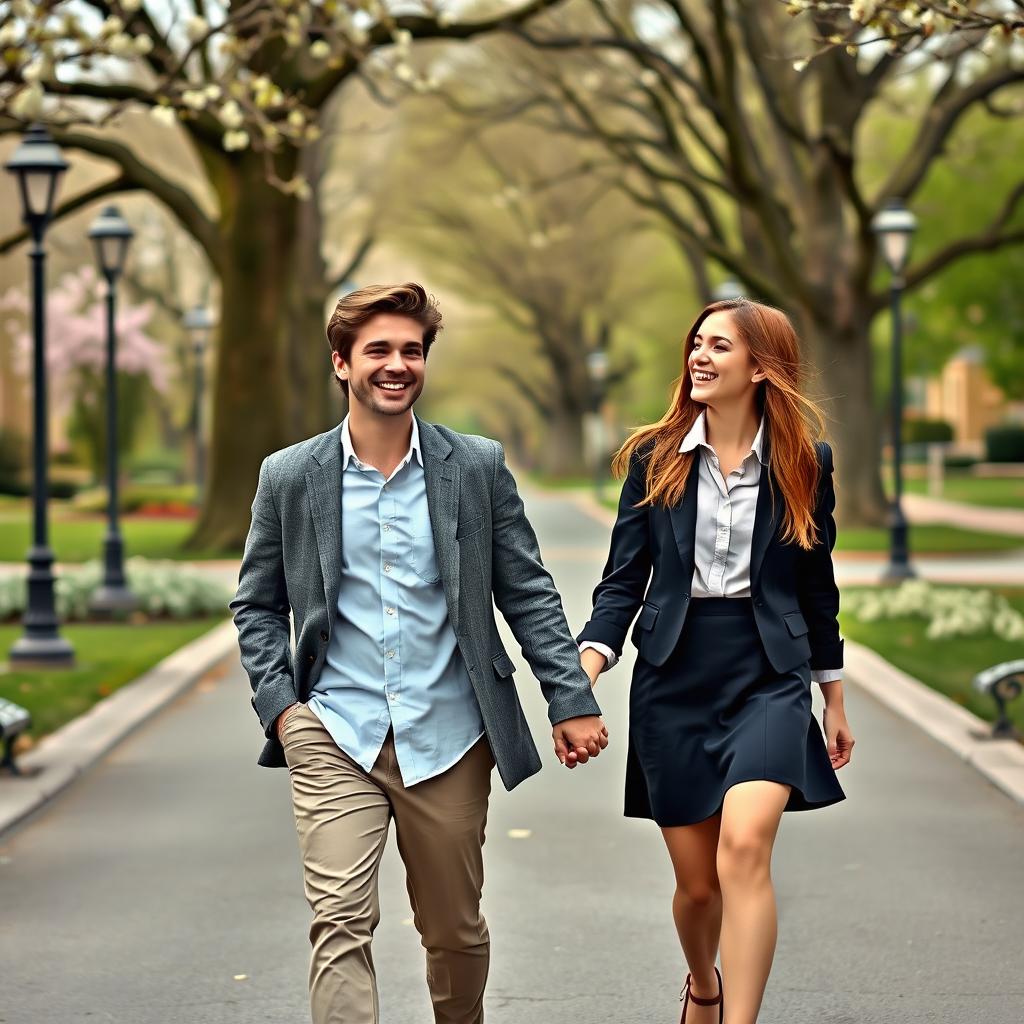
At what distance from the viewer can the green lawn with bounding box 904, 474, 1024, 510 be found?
4066 centimetres

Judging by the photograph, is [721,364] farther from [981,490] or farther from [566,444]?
[566,444]

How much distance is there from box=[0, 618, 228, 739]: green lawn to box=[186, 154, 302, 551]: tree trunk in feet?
28.2

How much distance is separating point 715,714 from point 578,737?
14.9 inches

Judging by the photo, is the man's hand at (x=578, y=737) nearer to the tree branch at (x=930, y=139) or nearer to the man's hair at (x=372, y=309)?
the man's hair at (x=372, y=309)

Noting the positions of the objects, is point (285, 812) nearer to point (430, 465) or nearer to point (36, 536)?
point (430, 465)


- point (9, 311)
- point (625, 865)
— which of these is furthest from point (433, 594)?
point (9, 311)

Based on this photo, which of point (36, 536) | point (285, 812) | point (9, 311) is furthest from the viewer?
point (9, 311)

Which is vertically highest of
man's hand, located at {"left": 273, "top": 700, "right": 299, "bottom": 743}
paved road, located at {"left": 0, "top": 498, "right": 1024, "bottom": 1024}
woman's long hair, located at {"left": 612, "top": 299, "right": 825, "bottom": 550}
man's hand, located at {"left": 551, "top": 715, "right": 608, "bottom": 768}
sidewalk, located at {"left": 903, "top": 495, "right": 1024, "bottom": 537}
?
woman's long hair, located at {"left": 612, "top": 299, "right": 825, "bottom": 550}

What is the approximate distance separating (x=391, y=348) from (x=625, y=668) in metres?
9.70

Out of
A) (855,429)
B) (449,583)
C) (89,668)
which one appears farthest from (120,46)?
(855,429)

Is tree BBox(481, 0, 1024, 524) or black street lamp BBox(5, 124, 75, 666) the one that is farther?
tree BBox(481, 0, 1024, 524)

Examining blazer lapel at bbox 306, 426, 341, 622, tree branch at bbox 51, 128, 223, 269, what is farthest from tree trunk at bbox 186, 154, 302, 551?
blazer lapel at bbox 306, 426, 341, 622

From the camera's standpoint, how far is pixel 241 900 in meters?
6.48

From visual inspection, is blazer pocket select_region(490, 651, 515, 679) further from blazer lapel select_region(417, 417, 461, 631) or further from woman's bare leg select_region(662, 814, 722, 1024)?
woman's bare leg select_region(662, 814, 722, 1024)
